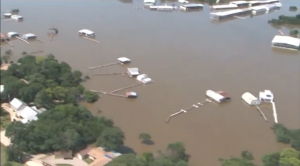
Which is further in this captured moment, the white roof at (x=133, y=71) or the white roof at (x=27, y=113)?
the white roof at (x=133, y=71)

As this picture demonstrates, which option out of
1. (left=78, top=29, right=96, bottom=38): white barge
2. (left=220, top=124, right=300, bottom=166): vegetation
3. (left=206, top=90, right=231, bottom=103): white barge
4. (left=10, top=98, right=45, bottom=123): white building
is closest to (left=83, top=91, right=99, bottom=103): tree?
(left=10, top=98, right=45, bottom=123): white building

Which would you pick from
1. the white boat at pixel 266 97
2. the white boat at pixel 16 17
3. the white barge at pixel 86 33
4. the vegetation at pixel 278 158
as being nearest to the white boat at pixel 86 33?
the white barge at pixel 86 33

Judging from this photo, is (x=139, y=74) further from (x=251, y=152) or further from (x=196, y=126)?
(x=251, y=152)

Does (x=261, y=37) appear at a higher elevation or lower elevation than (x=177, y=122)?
higher

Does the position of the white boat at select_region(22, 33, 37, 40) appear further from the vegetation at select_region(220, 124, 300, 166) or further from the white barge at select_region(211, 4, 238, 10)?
the vegetation at select_region(220, 124, 300, 166)

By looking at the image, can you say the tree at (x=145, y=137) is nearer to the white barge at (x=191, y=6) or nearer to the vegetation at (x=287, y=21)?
the vegetation at (x=287, y=21)

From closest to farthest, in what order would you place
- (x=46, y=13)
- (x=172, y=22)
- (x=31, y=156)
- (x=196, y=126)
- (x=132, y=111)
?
(x=31, y=156) < (x=196, y=126) < (x=132, y=111) < (x=172, y=22) < (x=46, y=13)

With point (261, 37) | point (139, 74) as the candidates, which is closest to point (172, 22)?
point (261, 37)
